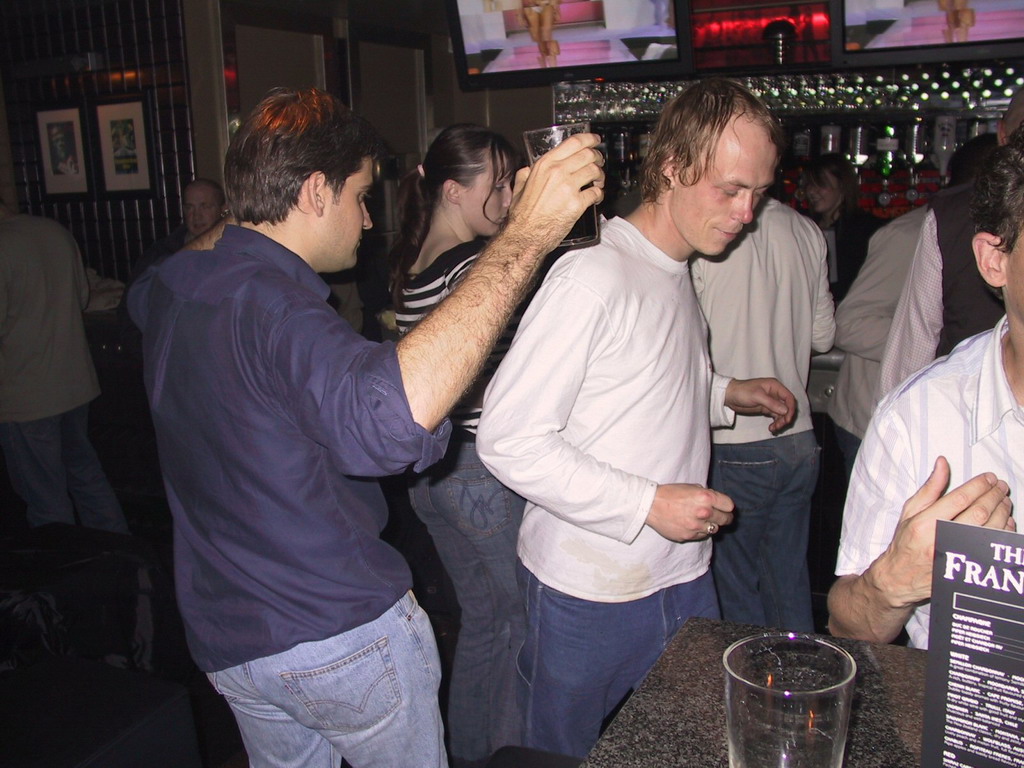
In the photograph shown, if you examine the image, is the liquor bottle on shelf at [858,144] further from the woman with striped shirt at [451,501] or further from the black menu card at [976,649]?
the black menu card at [976,649]

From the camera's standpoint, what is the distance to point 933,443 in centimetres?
119

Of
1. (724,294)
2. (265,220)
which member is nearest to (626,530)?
(265,220)

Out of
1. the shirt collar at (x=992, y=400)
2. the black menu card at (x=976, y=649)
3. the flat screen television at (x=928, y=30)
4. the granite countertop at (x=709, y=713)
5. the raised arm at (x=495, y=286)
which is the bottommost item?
the granite countertop at (x=709, y=713)

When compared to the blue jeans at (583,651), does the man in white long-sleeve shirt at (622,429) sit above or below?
above

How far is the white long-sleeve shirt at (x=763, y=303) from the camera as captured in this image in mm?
2574

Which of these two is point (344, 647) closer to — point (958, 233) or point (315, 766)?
point (315, 766)

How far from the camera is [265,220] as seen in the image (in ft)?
4.91

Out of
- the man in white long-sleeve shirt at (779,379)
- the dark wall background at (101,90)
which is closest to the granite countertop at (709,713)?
the man in white long-sleeve shirt at (779,379)

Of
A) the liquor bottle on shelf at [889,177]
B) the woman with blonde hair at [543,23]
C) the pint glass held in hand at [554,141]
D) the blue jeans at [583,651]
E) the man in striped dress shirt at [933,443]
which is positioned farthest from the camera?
the liquor bottle on shelf at [889,177]

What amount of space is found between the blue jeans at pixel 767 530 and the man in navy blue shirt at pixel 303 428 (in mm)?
1405

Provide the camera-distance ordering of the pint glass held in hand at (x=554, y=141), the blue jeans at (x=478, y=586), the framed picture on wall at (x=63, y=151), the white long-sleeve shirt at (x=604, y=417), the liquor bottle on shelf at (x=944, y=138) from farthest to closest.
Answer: the framed picture on wall at (x=63, y=151) < the liquor bottle on shelf at (x=944, y=138) < the blue jeans at (x=478, y=586) < the white long-sleeve shirt at (x=604, y=417) < the pint glass held in hand at (x=554, y=141)

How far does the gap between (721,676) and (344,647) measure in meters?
0.64

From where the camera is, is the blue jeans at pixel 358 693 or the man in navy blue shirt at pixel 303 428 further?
the blue jeans at pixel 358 693

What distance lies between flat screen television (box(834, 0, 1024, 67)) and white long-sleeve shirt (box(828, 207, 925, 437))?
1.25 m
